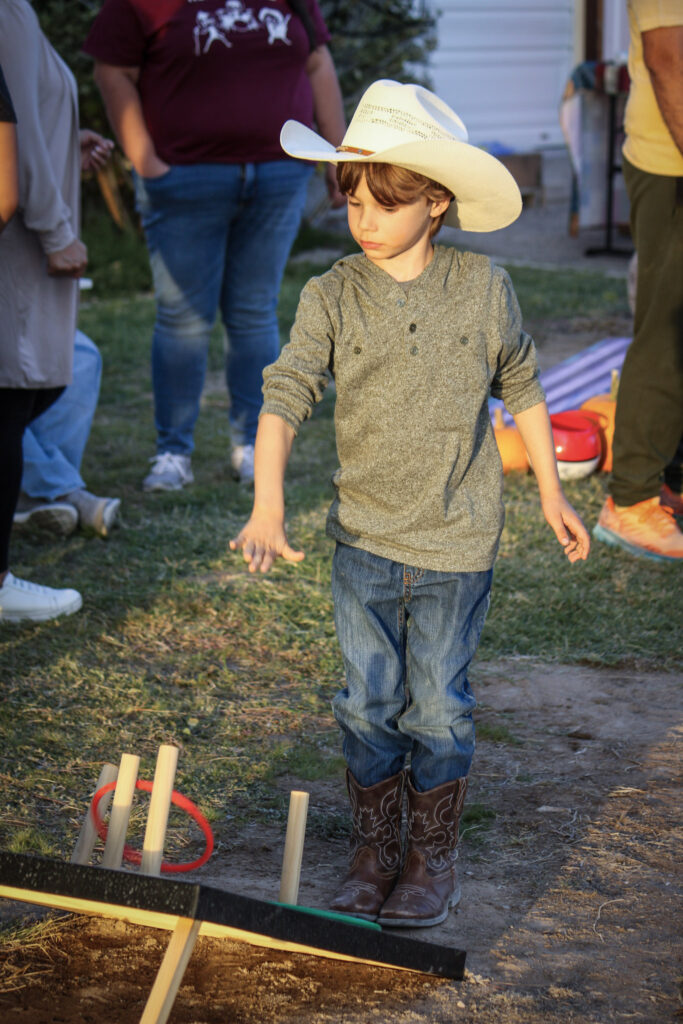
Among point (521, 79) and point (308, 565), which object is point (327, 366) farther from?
point (521, 79)

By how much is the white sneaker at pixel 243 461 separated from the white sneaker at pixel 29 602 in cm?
144

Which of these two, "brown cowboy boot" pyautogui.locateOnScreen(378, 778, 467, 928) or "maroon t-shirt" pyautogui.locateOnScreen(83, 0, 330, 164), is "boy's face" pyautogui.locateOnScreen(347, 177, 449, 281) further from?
"maroon t-shirt" pyautogui.locateOnScreen(83, 0, 330, 164)

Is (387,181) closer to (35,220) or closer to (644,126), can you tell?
(35,220)

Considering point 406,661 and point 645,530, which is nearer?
point 406,661

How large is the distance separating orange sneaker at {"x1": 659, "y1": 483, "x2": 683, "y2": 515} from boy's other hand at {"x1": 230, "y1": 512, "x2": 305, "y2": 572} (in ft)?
8.00

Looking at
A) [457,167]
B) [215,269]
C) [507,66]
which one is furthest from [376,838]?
[507,66]

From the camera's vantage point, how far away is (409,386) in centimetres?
226

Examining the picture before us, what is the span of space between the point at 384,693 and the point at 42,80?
2307 millimetres

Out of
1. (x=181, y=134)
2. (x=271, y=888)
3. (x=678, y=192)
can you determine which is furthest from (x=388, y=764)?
(x=181, y=134)

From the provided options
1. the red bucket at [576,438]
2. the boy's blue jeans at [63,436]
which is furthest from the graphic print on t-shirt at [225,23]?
the red bucket at [576,438]

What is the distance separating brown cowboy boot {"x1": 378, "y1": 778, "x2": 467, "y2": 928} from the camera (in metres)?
2.30

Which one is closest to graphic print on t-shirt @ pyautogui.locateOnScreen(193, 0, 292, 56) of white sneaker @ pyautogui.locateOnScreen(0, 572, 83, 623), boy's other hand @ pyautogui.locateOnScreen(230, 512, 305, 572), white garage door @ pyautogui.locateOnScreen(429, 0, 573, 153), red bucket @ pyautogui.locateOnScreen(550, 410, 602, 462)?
red bucket @ pyautogui.locateOnScreen(550, 410, 602, 462)

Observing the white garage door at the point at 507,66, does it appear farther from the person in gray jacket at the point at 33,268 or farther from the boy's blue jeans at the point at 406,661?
the boy's blue jeans at the point at 406,661

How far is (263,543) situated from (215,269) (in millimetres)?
2834
